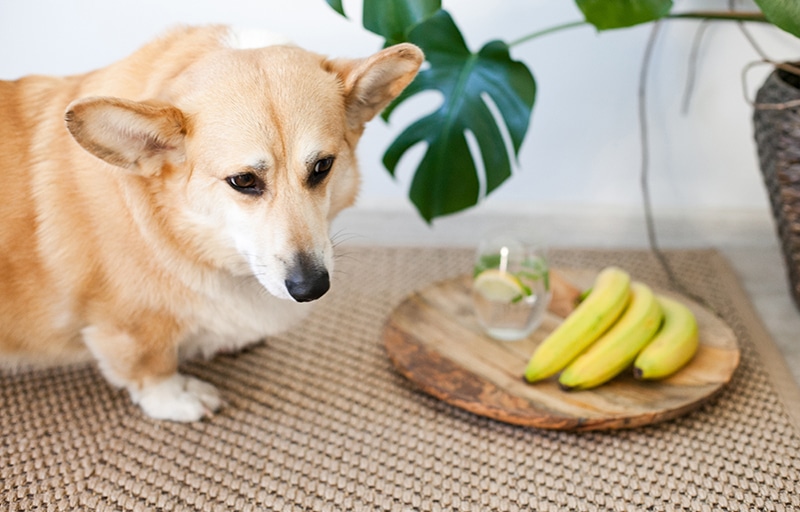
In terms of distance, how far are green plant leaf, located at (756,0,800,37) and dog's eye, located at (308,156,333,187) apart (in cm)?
74

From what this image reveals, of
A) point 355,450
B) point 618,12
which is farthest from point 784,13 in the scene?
point 355,450

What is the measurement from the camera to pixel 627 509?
116 cm

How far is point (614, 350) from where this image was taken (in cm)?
132

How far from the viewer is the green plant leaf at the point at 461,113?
1.45 m

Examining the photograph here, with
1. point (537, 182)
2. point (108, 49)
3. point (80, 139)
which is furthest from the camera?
point (537, 182)

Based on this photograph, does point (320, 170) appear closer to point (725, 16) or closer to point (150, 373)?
point (150, 373)

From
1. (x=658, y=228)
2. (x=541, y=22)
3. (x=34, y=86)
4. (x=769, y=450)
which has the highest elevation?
(x=34, y=86)

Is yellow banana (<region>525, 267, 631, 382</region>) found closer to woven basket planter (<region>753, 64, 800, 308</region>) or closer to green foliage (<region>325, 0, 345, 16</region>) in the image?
woven basket planter (<region>753, 64, 800, 308</region>)

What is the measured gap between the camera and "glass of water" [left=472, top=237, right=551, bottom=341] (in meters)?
1.42

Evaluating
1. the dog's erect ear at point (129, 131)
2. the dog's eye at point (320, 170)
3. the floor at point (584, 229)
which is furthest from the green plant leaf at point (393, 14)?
the floor at point (584, 229)

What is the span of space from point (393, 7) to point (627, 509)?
0.95 metres

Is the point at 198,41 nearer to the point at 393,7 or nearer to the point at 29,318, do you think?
the point at 393,7

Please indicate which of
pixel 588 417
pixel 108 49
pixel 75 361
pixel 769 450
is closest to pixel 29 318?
pixel 75 361

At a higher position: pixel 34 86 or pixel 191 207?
pixel 34 86
